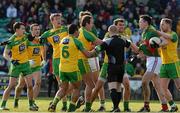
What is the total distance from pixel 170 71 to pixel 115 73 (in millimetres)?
2830

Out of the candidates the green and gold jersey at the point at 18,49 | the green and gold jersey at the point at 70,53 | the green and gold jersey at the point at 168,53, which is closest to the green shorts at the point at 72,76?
the green and gold jersey at the point at 70,53

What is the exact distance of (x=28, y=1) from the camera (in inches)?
1419

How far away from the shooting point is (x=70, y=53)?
59.0 feet

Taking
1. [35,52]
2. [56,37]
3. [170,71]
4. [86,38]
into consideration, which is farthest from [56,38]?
[170,71]

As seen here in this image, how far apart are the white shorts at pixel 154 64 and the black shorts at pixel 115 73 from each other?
6.84 feet

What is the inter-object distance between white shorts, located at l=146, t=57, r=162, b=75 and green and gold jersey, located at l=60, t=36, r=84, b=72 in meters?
2.43

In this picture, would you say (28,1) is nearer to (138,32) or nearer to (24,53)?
(138,32)

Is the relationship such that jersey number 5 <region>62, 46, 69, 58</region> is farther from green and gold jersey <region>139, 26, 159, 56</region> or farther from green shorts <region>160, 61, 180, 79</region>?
green shorts <region>160, 61, 180, 79</region>

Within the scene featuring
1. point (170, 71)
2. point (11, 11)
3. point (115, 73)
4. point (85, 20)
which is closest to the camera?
point (115, 73)

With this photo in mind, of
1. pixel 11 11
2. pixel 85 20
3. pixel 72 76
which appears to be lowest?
pixel 72 76

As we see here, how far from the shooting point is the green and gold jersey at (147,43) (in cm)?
1914

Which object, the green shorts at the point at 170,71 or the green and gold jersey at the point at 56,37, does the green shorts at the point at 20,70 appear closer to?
the green and gold jersey at the point at 56,37

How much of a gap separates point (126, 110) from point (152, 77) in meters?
1.28

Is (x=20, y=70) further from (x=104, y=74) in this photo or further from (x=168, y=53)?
(x=168, y=53)
